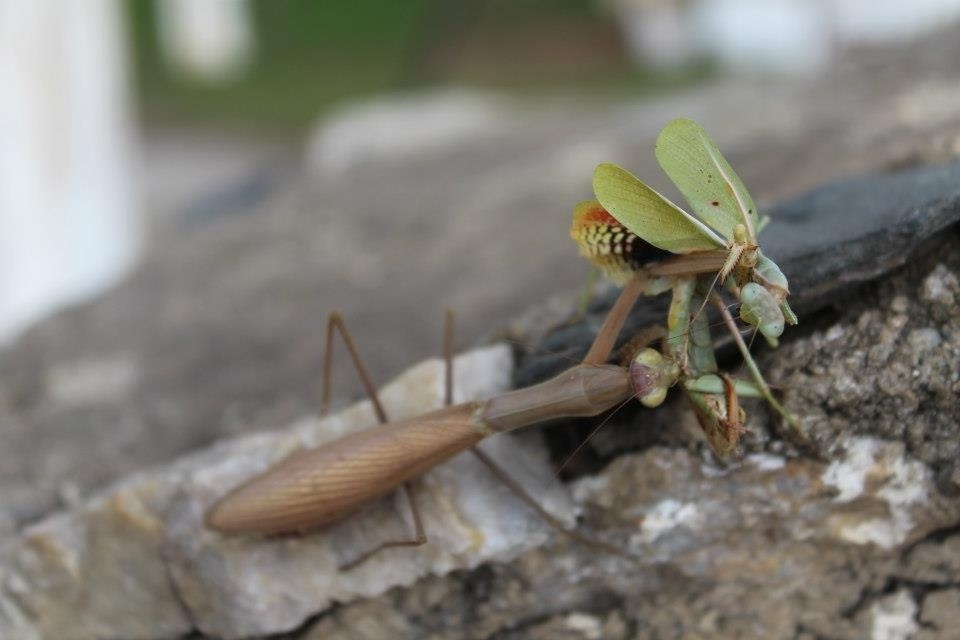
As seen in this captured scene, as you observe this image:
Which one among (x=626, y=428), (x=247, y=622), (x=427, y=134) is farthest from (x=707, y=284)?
(x=427, y=134)

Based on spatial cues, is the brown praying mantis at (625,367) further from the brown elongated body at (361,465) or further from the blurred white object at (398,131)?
the blurred white object at (398,131)

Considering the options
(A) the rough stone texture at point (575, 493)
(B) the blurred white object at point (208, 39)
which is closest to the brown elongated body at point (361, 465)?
(A) the rough stone texture at point (575, 493)

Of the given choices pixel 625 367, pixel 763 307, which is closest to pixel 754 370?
pixel 763 307

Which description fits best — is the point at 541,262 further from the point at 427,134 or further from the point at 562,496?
the point at 427,134

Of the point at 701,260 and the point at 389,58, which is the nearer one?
the point at 701,260

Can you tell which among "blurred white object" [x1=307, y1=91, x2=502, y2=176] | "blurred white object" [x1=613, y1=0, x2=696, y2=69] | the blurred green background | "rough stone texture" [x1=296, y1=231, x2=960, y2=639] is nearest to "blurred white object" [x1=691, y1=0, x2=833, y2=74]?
"blurred white object" [x1=613, y1=0, x2=696, y2=69]

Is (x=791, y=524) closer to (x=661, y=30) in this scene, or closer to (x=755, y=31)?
(x=755, y=31)
